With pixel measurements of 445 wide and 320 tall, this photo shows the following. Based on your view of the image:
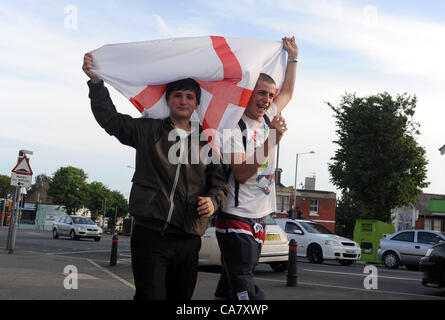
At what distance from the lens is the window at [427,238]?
20.2 meters

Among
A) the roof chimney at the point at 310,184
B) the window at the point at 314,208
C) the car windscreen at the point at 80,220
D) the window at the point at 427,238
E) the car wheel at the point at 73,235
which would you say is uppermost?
the roof chimney at the point at 310,184

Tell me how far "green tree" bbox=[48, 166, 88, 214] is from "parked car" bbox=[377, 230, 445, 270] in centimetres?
6604

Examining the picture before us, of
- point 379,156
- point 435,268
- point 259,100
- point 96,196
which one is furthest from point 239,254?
point 96,196

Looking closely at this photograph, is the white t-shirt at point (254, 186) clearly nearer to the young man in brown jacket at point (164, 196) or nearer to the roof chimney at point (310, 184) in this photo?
the young man in brown jacket at point (164, 196)

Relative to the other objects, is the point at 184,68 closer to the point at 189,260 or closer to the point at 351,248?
the point at 189,260

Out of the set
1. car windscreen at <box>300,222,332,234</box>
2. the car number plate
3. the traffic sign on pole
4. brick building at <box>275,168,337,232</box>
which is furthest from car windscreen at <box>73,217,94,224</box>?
brick building at <box>275,168,337,232</box>

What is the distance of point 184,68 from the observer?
133 inches

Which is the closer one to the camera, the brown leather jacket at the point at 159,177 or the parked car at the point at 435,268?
the brown leather jacket at the point at 159,177

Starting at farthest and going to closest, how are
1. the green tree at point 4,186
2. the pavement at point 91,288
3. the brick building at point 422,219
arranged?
1. the green tree at point 4,186
2. the brick building at point 422,219
3. the pavement at point 91,288

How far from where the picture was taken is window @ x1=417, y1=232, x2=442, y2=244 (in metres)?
20.2

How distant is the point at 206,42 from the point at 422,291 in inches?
347

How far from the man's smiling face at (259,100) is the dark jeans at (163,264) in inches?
40.4

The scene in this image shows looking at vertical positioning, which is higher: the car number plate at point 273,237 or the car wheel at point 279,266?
the car number plate at point 273,237

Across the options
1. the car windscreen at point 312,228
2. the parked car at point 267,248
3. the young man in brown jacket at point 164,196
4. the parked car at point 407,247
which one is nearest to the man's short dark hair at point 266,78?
the young man in brown jacket at point 164,196
